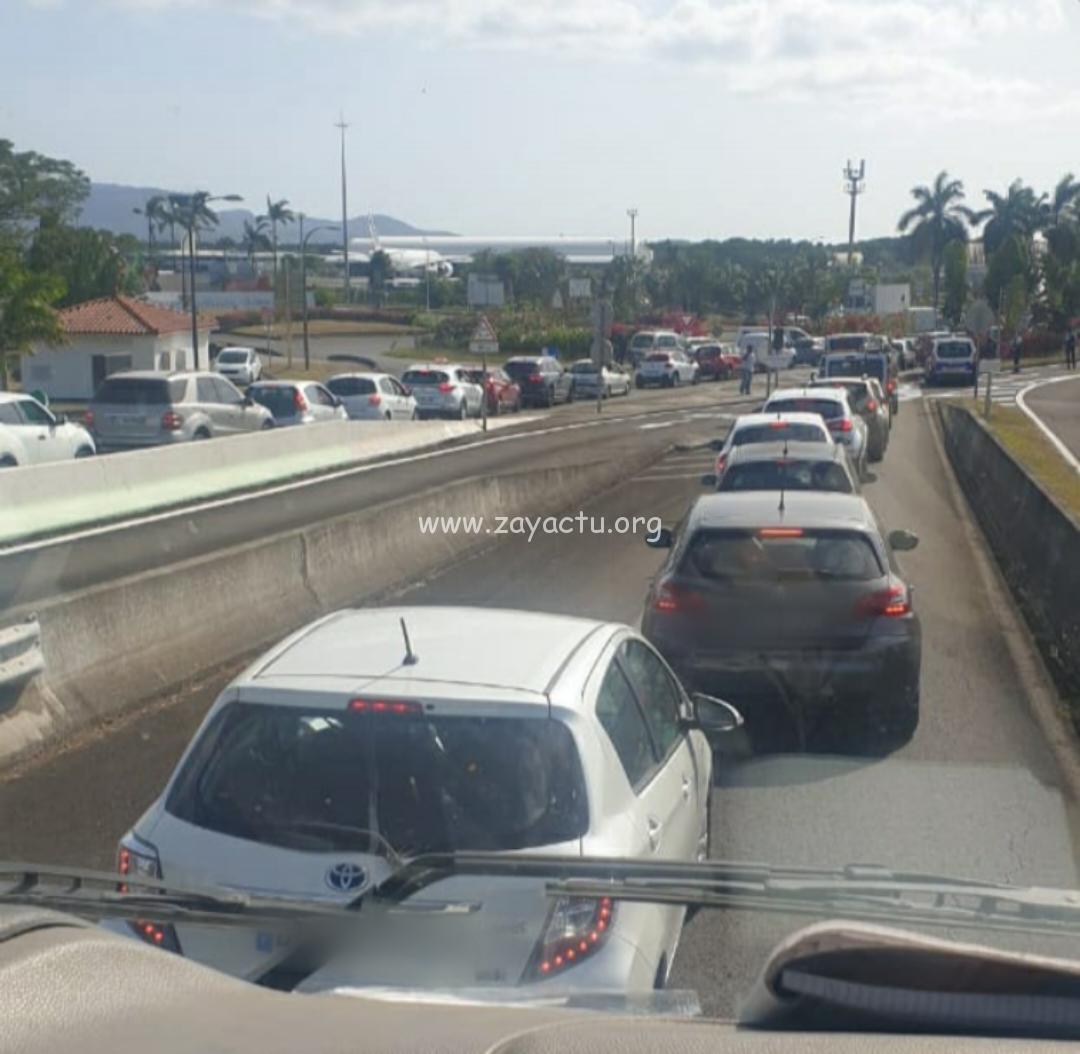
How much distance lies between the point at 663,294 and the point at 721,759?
116313 millimetres

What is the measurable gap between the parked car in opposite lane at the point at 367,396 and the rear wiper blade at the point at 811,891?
125 feet

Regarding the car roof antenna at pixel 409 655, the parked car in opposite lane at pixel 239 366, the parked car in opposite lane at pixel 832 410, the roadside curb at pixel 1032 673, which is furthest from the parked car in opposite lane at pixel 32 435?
the parked car in opposite lane at pixel 239 366

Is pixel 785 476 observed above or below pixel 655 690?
below

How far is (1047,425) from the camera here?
4216 centimetres

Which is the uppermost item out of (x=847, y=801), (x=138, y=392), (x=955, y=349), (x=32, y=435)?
(x=138, y=392)

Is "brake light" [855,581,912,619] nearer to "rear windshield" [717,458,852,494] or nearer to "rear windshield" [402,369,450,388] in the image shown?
"rear windshield" [717,458,852,494]

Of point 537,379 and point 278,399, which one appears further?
point 537,379

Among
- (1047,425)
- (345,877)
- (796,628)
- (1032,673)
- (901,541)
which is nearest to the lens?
(345,877)

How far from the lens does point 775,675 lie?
34.9 ft

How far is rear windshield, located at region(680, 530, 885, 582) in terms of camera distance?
10.8 metres

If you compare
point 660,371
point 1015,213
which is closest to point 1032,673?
point 660,371

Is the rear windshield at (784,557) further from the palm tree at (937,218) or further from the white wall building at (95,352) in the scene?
the palm tree at (937,218)

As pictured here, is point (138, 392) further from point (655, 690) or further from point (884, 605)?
point (655, 690)

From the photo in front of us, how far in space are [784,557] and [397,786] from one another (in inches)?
239
